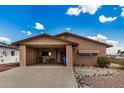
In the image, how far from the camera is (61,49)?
88.2 ft

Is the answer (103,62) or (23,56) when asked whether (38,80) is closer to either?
(23,56)

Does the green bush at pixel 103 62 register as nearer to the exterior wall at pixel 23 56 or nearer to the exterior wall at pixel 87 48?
the exterior wall at pixel 87 48

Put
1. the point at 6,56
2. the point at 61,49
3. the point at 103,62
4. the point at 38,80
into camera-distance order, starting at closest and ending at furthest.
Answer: the point at 38,80 < the point at 103,62 < the point at 6,56 < the point at 61,49

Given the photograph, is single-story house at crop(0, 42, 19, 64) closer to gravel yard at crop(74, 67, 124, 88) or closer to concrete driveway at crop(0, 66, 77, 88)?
concrete driveway at crop(0, 66, 77, 88)

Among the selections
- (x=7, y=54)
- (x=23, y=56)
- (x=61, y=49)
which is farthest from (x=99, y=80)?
(x=7, y=54)

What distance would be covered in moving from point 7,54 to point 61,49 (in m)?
7.60

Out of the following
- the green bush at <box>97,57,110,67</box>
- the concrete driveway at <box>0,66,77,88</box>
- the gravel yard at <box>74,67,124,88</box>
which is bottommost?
the gravel yard at <box>74,67,124,88</box>

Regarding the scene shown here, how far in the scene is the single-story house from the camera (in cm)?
2361

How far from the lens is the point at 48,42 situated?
20188mm

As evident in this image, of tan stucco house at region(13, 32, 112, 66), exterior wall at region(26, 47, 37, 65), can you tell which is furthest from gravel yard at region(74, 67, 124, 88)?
exterior wall at region(26, 47, 37, 65)

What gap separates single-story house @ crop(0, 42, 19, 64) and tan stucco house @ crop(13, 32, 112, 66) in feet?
11.3

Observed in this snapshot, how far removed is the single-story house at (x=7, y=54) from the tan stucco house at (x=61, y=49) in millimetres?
3433

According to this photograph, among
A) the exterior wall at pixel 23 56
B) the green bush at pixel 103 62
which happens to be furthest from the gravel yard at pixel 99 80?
the green bush at pixel 103 62

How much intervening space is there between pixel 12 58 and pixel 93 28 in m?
18.7
